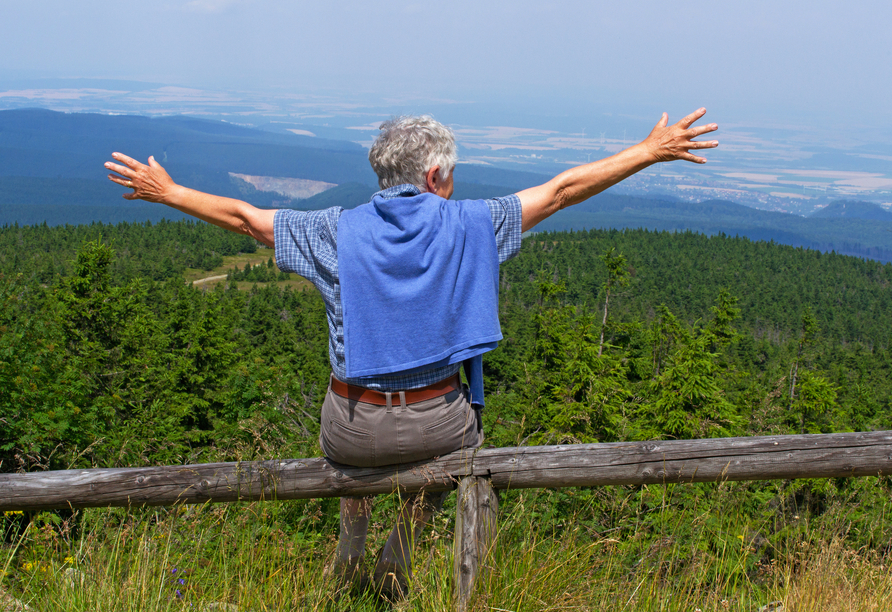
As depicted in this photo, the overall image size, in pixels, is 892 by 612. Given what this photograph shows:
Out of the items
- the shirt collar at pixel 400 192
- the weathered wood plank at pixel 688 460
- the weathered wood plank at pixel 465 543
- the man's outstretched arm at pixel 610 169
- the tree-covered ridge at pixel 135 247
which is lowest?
the tree-covered ridge at pixel 135 247

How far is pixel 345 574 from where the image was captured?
3.13 metres

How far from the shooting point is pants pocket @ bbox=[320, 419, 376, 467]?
279 cm

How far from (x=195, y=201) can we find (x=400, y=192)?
1.01 m

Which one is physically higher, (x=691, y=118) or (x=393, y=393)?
(x=691, y=118)

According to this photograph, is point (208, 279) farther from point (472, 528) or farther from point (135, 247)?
point (472, 528)

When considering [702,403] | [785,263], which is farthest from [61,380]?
[785,263]

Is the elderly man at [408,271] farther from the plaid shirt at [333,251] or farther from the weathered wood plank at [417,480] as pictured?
the weathered wood plank at [417,480]

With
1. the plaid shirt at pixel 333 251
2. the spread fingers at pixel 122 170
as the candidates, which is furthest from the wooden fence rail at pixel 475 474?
the spread fingers at pixel 122 170

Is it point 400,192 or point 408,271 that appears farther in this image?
point 400,192

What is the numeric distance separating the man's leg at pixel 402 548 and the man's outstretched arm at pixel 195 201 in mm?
1391

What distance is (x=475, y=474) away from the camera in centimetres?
295

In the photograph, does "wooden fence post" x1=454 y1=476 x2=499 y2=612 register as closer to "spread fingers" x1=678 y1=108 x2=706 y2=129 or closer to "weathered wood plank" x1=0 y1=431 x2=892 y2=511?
"weathered wood plank" x1=0 y1=431 x2=892 y2=511

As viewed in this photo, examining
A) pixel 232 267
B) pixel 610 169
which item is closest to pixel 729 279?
pixel 232 267

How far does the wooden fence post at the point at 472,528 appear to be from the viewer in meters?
2.85
